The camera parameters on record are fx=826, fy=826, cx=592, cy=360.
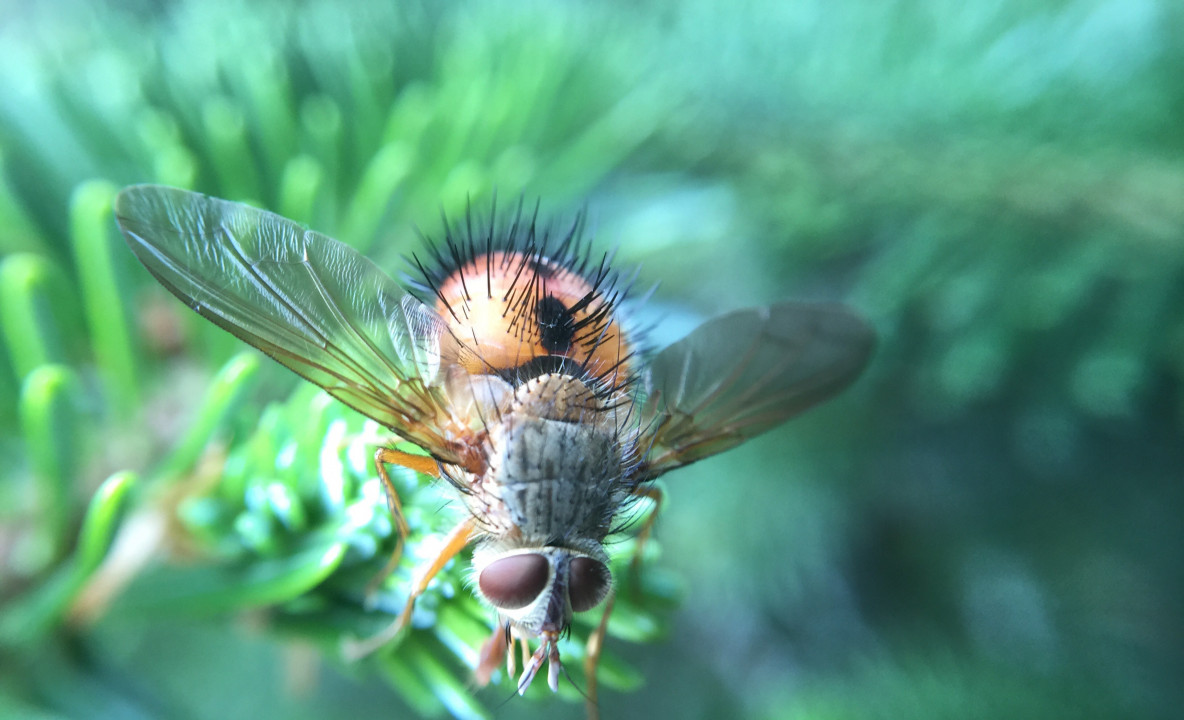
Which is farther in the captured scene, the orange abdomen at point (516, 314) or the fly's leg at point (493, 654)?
the orange abdomen at point (516, 314)

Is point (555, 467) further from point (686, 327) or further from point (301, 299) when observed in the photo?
point (686, 327)

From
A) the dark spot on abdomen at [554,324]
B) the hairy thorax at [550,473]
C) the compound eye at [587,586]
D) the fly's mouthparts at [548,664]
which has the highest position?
the dark spot on abdomen at [554,324]

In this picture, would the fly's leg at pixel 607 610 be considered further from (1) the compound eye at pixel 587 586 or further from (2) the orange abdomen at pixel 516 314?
(2) the orange abdomen at pixel 516 314

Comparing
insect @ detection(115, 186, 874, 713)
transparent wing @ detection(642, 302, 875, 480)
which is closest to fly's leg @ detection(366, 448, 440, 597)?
insect @ detection(115, 186, 874, 713)

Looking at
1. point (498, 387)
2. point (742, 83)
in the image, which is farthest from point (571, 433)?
point (742, 83)

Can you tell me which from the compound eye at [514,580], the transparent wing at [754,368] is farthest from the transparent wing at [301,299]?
the transparent wing at [754,368]

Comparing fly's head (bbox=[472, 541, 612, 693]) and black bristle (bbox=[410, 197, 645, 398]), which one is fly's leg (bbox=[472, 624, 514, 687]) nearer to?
fly's head (bbox=[472, 541, 612, 693])

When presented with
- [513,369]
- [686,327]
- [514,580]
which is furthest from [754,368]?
Result: [514,580]
